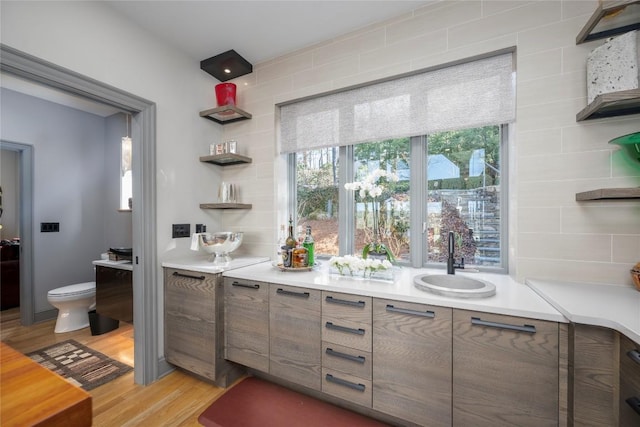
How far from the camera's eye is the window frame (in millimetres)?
1790

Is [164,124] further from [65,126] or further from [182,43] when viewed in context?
[65,126]

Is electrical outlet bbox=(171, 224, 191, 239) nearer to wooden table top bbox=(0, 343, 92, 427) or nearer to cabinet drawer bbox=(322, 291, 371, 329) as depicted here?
cabinet drawer bbox=(322, 291, 371, 329)

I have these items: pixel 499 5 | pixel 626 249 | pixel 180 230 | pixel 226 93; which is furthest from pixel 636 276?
pixel 226 93

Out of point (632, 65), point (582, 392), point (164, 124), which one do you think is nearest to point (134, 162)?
point (164, 124)

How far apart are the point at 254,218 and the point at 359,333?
1.44 metres

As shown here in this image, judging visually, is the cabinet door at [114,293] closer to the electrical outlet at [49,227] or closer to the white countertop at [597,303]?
the electrical outlet at [49,227]

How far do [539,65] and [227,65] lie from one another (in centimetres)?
229

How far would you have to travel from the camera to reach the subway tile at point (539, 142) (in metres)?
1.49

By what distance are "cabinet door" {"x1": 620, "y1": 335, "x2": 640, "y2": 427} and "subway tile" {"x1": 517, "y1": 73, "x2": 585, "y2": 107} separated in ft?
4.09

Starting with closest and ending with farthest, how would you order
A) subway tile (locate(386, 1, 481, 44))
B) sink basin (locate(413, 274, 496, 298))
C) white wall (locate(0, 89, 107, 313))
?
sink basin (locate(413, 274, 496, 298)) → subway tile (locate(386, 1, 481, 44)) → white wall (locate(0, 89, 107, 313))

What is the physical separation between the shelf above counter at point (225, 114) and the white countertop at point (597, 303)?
245cm

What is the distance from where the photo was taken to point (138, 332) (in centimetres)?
198

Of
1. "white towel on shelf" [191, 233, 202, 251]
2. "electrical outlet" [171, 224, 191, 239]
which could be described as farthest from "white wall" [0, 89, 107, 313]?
"white towel on shelf" [191, 233, 202, 251]

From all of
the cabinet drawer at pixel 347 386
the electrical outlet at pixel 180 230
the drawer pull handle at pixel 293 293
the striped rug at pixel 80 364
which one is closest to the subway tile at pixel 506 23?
the drawer pull handle at pixel 293 293
